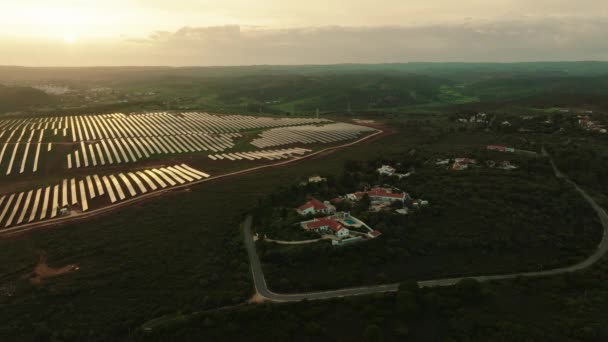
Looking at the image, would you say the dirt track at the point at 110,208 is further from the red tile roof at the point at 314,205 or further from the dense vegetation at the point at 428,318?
the dense vegetation at the point at 428,318

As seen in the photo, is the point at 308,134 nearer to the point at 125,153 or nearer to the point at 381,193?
the point at 125,153

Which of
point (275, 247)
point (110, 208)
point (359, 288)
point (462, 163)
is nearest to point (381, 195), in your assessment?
point (275, 247)

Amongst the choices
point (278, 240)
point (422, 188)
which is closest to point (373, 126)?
point (422, 188)

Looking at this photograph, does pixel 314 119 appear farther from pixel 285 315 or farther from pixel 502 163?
pixel 285 315

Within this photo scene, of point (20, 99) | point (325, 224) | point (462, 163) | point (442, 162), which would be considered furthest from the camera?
point (20, 99)

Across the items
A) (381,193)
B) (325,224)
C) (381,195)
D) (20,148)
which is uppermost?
(20,148)

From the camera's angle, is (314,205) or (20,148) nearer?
(314,205)

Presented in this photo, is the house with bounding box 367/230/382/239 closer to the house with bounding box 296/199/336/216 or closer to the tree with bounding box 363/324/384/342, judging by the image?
the house with bounding box 296/199/336/216
